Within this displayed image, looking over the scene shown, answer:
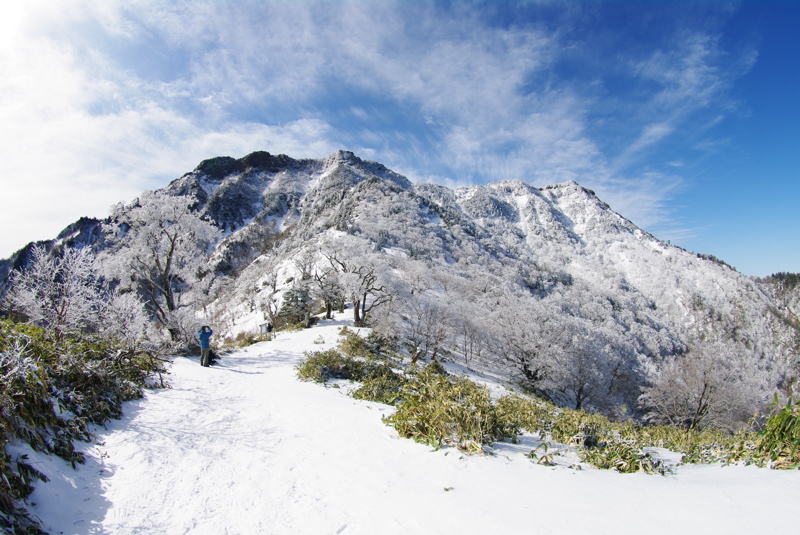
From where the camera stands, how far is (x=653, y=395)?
29.7m

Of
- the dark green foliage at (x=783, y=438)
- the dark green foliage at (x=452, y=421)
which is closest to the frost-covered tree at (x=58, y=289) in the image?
the dark green foliage at (x=452, y=421)

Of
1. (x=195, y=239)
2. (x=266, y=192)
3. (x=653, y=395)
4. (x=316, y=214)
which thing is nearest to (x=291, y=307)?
(x=195, y=239)

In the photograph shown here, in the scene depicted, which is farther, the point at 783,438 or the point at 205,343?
the point at 205,343

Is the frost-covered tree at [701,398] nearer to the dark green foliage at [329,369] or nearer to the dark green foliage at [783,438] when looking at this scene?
the dark green foliage at [329,369]

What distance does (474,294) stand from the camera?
6291cm

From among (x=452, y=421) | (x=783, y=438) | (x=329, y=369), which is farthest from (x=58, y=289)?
(x=783, y=438)

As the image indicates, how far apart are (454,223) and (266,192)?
394ft

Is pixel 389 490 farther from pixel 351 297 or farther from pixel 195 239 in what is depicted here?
pixel 351 297

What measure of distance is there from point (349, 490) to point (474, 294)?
60.8 metres

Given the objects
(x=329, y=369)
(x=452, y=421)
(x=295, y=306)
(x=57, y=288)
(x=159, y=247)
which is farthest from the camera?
(x=295, y=306)

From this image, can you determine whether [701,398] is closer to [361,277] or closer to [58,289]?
[361,277]

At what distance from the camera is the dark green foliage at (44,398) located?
3.21 meters

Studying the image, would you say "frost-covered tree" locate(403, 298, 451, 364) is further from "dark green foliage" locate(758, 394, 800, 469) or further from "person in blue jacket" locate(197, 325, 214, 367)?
"dark green foliage" locate(758, 394, 800, 469)

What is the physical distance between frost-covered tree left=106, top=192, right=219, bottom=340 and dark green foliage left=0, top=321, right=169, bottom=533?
442 inches
